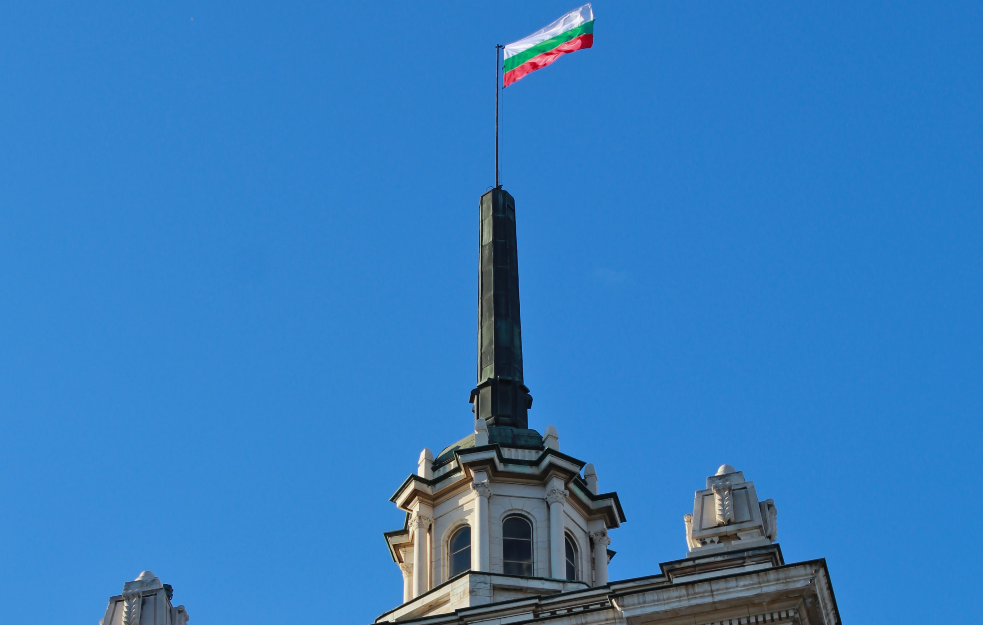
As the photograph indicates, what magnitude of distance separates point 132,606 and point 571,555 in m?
16.9

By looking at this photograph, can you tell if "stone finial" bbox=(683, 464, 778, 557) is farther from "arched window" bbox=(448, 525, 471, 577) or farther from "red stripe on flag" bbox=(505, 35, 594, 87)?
"red stripe on flag" bbox=(505, 35, 594, 87)

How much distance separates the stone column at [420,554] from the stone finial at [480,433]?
276cm

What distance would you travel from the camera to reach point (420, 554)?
52.6 m

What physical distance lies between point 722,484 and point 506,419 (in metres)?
17.4

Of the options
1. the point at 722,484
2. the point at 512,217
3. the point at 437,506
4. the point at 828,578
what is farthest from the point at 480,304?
the point at 828,578

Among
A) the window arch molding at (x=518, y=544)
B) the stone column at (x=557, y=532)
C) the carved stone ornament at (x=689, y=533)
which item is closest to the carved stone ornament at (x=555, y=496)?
the stone column at (x=557, y=532)

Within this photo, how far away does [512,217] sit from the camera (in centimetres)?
6281

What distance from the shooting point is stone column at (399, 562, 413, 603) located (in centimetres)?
5297

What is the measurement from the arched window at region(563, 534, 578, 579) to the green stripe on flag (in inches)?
850

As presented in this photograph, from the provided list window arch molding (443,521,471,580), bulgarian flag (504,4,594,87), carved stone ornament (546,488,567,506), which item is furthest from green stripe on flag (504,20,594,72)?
window arch molding (443,521,471,580)

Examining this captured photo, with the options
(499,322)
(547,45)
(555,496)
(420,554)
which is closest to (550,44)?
(547,45)

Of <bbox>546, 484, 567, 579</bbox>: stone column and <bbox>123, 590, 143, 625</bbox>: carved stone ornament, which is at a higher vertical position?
<bbox>546, 484, 567, 579</bbox>: stone column

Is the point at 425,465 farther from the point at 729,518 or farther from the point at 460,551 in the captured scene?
the point at 729,518

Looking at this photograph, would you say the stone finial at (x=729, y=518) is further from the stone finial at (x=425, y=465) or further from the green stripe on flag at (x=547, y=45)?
the green stripe on flag at (x=547, y=45)
